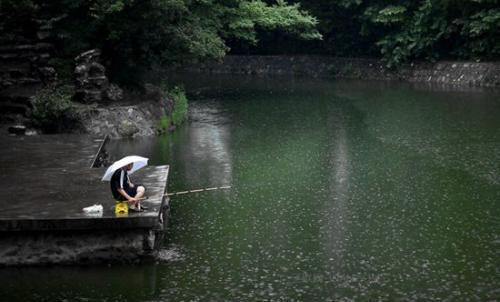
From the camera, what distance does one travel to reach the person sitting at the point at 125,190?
15.4 m

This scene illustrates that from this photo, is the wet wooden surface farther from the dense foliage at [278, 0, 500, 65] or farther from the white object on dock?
the dense foliage at [278, 0, 500, 65]

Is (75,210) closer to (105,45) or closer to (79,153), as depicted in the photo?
(79,153)

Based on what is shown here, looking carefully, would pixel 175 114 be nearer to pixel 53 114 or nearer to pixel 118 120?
pixel 118 120

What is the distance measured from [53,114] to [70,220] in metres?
13.5

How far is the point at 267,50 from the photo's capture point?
54.9 m

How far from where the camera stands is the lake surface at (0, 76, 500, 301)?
46.1 feet

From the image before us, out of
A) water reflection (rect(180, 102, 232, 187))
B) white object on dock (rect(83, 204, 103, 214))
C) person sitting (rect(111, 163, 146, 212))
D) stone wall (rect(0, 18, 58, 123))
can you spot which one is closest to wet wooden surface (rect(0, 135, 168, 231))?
white object on dock (rect(83, 204, 103, 214))

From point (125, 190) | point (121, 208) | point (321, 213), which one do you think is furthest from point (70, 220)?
point (321, 213)

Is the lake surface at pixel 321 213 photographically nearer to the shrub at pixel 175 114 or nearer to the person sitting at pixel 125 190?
the shrub at pixel 175 114

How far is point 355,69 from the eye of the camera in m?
49.0

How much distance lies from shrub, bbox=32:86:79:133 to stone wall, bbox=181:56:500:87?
67.3ft

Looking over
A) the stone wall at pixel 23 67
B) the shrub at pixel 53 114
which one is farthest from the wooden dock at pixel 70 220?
the stone wall at pixel 23 67

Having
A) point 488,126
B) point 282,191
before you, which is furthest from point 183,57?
point 282,191

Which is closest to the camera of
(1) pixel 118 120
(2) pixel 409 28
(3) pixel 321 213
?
(3) pixel 321 213
